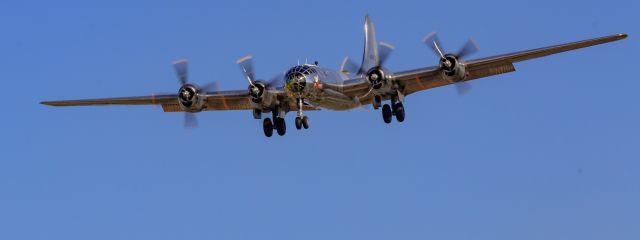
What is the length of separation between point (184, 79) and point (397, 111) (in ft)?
39.3

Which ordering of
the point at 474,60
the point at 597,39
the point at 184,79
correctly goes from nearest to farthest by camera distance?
the point at 597,39 < the point at 474,60 < the point at 184,79

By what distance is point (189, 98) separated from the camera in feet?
193

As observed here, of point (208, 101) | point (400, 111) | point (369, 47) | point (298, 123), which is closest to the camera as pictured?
point (298, 123)

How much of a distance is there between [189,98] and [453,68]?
47.3 feet

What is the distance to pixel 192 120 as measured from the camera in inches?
2382

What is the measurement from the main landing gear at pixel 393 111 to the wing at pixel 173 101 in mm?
7618

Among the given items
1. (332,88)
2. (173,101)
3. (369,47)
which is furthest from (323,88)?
(369,47)

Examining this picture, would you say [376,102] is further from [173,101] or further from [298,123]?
[173,101]

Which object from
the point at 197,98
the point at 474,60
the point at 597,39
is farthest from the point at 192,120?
the point at 597,39

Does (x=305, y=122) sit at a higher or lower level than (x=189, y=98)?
lower

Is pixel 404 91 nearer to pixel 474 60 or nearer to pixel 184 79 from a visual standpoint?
pixel 474 60

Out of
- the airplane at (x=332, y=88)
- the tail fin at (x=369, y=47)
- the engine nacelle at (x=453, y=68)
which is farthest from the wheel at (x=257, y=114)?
the engine nacelle at (x=453, y=68)

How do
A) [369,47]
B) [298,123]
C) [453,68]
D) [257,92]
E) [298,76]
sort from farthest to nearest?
[369,47], [257,92], [298,123], [453,68], [298,76]

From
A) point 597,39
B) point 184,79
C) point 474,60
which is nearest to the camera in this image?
point 597,39
